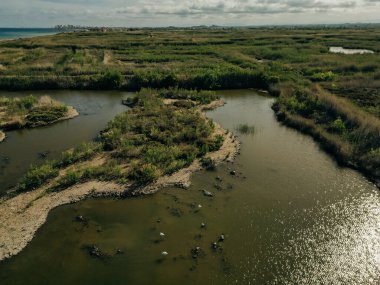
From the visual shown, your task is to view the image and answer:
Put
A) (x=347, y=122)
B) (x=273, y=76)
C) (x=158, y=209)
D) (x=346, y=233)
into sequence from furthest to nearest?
(x=273, y=76) < (x=347, y=122) < (x=158, y=209) < (x=346, y=233)

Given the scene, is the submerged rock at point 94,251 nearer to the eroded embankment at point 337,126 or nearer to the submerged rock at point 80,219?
the submerged rock at point 80,219

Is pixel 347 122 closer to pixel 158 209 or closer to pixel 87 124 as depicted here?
pixel 158 209

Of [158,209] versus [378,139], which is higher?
[378,139]

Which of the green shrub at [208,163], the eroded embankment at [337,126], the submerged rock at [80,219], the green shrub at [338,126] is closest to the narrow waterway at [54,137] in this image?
the submerged rock at [80,219]

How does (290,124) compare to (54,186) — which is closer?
(54,186)

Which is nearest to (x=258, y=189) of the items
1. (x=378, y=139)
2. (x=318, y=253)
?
(x=318, y=253)

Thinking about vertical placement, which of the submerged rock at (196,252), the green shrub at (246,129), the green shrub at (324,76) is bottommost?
the submerged rock at (196,252)
